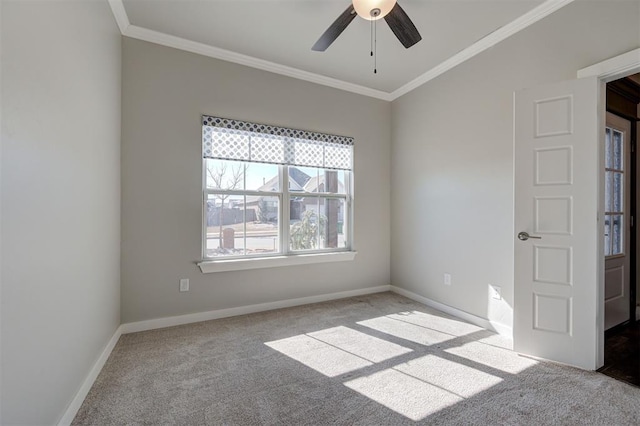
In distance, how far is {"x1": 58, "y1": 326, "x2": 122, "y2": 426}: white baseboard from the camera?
1.58 metres

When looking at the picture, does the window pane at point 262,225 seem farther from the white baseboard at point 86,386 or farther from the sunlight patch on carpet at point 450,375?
the sunlight patch on carpet at point 450,375

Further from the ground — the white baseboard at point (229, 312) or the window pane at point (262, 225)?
the window pane at point (262, 225)

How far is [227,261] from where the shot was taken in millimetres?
3164

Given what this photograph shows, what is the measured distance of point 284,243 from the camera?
3.57 meters

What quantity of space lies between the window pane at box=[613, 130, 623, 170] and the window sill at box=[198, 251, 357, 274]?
115 inches

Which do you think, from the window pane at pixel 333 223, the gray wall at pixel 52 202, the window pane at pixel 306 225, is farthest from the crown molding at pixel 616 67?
the gray wall at pixel 52 202

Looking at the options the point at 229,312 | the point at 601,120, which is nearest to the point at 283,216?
the point at 229,312

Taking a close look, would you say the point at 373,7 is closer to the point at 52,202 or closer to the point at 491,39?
the point at 491,39

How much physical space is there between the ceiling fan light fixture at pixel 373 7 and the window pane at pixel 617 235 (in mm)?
2988

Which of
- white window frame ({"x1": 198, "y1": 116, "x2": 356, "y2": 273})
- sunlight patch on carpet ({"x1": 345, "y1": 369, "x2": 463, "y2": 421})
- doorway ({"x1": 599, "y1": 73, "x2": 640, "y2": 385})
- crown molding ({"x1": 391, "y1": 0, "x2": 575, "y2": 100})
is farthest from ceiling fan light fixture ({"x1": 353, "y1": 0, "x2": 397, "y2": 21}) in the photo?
A: sunlight patch on carpet ({"x1": 345, "y1": 369, "x2": 463, "y2": 421})

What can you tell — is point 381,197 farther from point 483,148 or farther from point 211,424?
point 211,424

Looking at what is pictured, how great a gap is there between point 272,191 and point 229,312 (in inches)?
58.3

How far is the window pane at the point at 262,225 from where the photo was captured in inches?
134

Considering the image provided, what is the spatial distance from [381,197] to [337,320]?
1922mm
